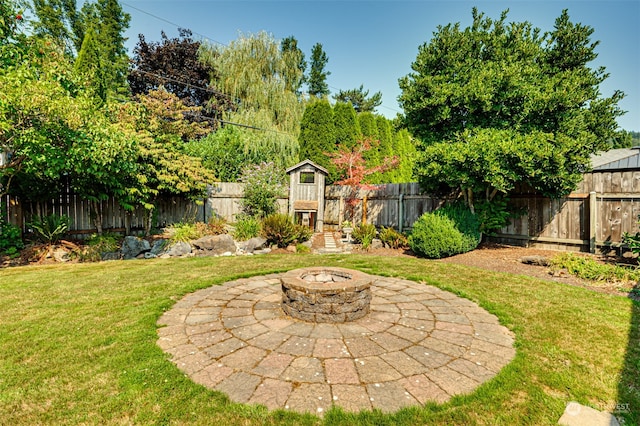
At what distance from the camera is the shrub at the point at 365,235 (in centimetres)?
937

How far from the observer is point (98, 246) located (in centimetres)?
790

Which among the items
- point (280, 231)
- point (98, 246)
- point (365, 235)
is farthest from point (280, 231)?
point (98, 246)

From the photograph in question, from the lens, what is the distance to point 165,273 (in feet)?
19.8

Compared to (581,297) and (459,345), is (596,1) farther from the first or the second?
(459,345)

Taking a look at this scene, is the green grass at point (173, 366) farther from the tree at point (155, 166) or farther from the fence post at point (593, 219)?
the tree at point (155, 166)

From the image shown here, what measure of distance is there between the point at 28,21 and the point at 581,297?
11.8 meters

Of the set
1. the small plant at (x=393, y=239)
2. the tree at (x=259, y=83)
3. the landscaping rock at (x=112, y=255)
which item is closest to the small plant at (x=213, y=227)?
the landscaping rock at (x=112, y=255)

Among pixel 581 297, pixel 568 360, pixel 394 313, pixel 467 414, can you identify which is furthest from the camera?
pixel 581 297

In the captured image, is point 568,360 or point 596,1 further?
point 596,1

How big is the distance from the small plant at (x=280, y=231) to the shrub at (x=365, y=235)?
6.31 feet

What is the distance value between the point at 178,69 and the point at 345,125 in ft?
37.7

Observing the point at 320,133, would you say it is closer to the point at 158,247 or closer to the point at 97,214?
the point at 158,247

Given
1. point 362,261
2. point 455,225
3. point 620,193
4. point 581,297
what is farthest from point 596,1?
point 362,261

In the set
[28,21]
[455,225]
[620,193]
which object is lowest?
[455,225]
